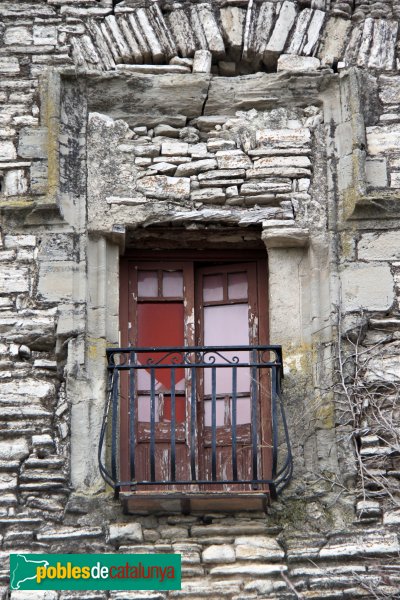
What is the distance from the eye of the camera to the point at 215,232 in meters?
8.49

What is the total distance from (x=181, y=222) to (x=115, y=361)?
0.81 m

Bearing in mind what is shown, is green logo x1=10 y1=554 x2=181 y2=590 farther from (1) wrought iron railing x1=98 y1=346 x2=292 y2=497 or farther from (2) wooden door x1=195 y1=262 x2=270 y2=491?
(2) wooden door x1=195 y1=262 x2=270 y2=491

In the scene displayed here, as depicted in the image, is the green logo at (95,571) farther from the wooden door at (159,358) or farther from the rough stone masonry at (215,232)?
the wooden door at (159,358)

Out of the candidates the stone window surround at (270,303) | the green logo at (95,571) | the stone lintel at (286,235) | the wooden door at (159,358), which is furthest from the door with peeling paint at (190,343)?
the green logo at (95,571)

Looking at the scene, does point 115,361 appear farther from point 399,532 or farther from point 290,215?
point 399,532

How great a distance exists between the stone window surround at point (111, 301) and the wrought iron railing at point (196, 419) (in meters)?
0.11

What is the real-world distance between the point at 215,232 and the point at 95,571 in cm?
197

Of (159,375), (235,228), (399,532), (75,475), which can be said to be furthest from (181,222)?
(399,532)

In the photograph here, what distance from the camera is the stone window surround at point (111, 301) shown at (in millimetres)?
8086

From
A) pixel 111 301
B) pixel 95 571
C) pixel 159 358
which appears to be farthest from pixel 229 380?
pixel 95 571

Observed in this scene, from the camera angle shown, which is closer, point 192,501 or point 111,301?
point 192,501

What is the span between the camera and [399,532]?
7.70 m

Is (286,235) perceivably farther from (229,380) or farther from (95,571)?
(95,571)

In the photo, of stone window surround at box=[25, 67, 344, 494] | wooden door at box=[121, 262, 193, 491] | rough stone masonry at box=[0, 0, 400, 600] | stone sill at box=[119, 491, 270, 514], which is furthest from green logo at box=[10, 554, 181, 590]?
stone window surround at box=[25, 67, 344, 494]
